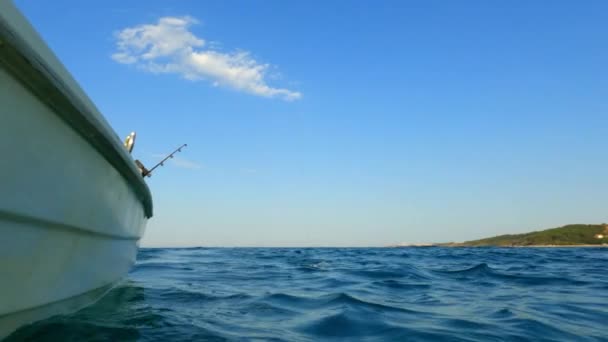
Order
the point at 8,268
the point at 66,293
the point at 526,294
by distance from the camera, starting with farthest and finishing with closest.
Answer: the point at 526,294
the point at 66,293
the point at 8,268

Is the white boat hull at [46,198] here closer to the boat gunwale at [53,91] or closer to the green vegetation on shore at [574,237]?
the boat gunwale at [53,91]

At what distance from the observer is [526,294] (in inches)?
241

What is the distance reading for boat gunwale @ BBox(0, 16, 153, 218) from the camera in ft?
6.17

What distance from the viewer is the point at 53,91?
225 cm

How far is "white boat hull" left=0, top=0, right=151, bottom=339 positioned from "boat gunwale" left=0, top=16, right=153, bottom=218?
0.05 ft

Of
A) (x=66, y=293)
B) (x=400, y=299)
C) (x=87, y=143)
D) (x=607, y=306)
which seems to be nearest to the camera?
(x=87, y=143)

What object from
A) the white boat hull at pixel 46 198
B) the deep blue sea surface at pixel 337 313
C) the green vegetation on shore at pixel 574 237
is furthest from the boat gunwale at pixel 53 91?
the green vegetation on shore at pixel 574 237

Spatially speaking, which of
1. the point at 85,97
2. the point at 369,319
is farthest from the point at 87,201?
the point at 369,319

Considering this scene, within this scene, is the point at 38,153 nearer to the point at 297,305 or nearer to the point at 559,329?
the point at 297,305

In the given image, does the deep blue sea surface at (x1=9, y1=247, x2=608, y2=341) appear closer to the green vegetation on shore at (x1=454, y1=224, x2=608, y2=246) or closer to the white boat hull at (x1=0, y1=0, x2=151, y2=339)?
the white boat hull at (x1=0, y1=0, x2=151, y2=339)

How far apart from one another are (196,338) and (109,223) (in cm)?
129

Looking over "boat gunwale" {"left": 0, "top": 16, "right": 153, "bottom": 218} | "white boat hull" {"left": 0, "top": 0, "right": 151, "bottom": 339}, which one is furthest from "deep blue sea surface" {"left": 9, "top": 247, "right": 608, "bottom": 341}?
"boat gunwale" {"left": 0, "top": 16, "right": 153, "bottom": 218}

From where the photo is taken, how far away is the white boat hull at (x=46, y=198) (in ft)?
6.63

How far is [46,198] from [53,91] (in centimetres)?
59
